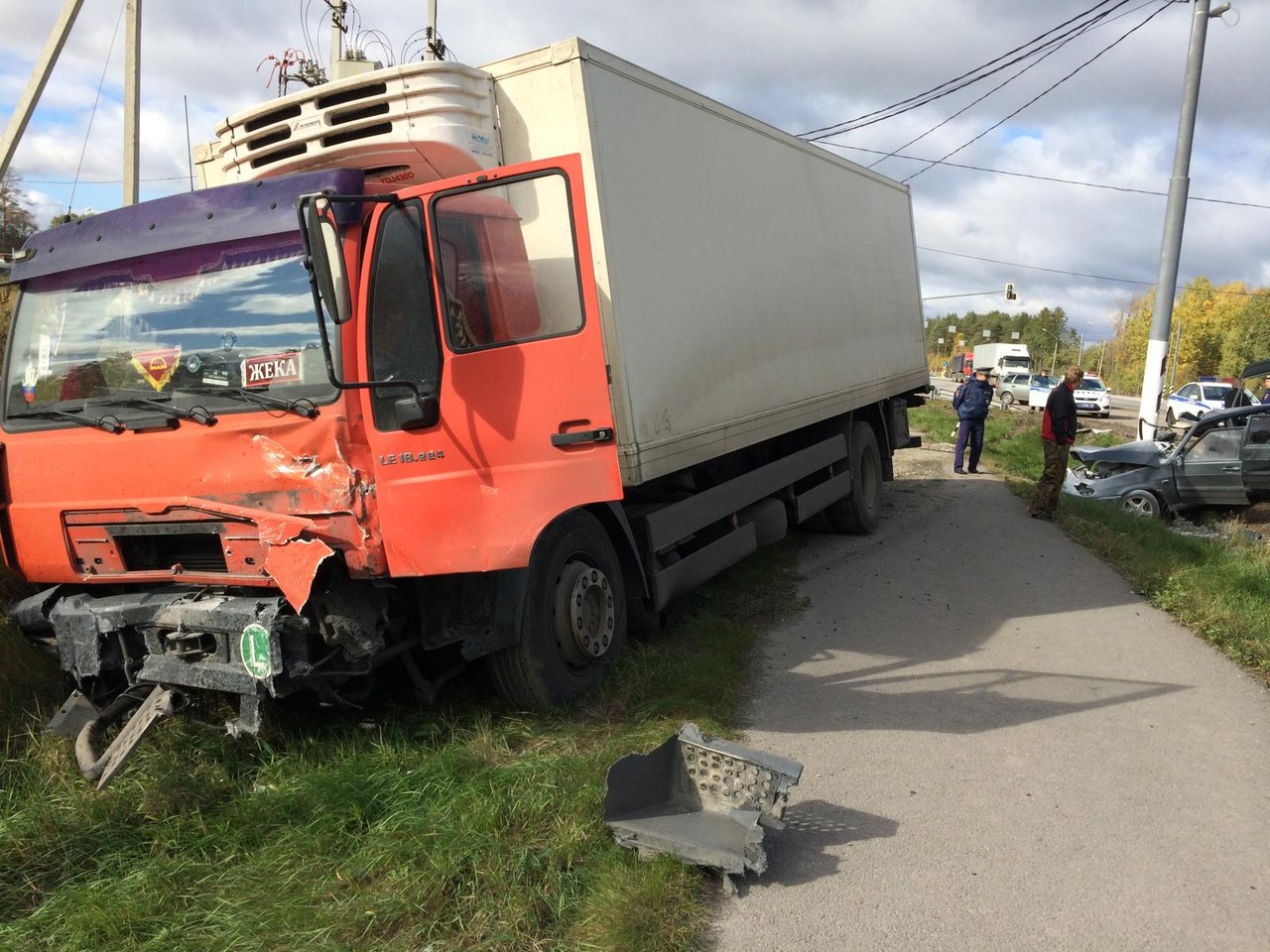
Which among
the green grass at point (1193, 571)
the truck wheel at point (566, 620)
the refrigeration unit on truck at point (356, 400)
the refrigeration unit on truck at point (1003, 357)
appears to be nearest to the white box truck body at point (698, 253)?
the refrigeration unit on truck at point (356, 400)

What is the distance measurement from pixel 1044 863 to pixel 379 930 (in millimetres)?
2421

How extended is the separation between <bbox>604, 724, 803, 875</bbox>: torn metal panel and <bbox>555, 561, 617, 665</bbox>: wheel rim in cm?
110

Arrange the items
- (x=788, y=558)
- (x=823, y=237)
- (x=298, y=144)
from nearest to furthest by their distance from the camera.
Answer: (x=298, y=144) → (x=823, y=237) → (x=788, y=558)

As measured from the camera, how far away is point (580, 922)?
314 cm

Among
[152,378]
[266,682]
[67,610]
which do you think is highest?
[152,378]

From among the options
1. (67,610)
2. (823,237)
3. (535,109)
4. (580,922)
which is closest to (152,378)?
(67,610)

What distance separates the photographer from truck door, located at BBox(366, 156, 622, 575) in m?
4.16

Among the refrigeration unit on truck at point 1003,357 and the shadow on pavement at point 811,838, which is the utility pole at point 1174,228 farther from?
the refrigeration unit on truck at point 1003,357

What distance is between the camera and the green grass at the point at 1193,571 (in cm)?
637

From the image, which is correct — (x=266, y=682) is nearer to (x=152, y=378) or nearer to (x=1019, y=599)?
(x=152, y=378)

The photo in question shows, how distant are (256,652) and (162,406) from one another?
4.02 ft

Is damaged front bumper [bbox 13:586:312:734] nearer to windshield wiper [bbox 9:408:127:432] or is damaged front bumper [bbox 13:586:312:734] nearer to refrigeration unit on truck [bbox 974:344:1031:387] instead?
windshield wiper [bbox 9:408:127:432]

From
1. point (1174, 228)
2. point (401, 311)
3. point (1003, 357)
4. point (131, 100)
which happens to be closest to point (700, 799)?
point (401, 311)

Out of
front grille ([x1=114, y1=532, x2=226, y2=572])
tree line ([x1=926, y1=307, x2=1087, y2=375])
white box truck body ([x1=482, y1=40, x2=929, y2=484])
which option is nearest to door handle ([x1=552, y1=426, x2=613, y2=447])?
white box truck body ([x1=482, y1=40, x2=929, y2=484])
